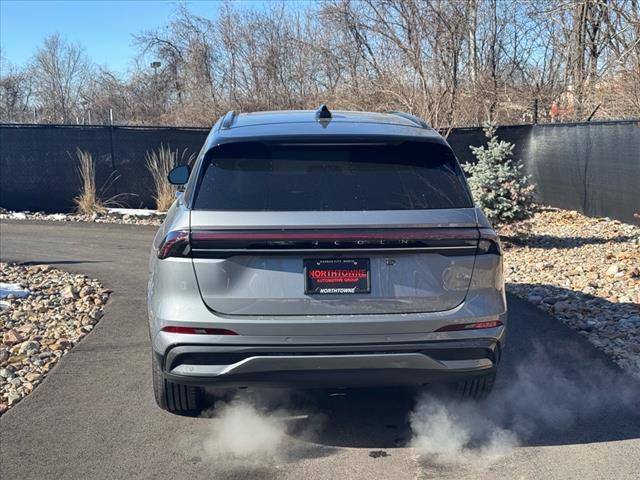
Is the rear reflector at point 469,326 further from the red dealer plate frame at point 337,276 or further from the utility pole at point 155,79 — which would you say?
the utility pole at point 155,79

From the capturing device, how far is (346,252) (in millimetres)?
3752

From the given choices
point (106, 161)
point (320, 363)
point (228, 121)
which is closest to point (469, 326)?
point (320, 363)

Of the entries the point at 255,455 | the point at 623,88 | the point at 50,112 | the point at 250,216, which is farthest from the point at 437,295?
the point at 50,112

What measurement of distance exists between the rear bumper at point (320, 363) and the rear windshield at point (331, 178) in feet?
2.49

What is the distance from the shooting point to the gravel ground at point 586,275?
6.51 metres

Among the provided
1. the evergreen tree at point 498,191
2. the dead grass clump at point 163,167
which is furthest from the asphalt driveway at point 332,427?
the dead grass clump at point 163,167

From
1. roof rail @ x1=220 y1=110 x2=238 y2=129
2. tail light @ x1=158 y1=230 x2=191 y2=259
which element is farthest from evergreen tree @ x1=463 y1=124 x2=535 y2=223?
tail light @ x1=158 y1=230 x2=191 y2=259

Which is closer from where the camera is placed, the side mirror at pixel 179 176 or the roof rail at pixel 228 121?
the roof rail at pixel 228 121

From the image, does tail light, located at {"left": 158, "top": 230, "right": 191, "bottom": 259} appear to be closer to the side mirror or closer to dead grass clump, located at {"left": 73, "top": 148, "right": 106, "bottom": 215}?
the side mirror

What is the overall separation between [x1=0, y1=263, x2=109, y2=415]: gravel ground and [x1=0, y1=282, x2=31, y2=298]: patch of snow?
2 centimetres

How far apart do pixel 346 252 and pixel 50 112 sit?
29.2 m

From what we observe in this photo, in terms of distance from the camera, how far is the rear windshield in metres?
3.93

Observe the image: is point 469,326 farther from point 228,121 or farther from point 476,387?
point 228,121

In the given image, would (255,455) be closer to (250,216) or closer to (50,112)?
(250,216)
